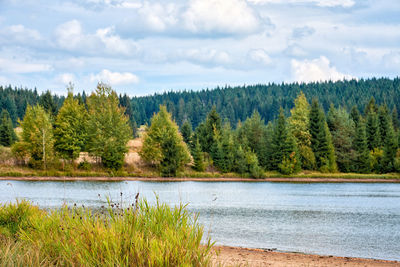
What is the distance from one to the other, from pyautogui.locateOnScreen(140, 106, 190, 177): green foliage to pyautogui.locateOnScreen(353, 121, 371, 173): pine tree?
32.0 metres

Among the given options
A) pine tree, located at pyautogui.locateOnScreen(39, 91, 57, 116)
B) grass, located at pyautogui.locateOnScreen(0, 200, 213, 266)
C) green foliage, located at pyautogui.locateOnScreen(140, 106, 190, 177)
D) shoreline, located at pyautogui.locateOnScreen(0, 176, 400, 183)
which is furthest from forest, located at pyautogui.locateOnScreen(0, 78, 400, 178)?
grass, located at pyautogui.locateOnScreen(0, 200, 213, 266)

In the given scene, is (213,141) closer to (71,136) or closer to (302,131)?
(302,131)

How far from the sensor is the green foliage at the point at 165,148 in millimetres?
70938

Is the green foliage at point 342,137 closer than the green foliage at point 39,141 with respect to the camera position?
No

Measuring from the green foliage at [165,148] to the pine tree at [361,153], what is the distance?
31993 millimetres

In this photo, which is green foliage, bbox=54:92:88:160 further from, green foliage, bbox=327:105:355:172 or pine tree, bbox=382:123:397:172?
pine tree, bbox=382:123:397:172

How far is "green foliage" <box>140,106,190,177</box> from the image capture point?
70938mm

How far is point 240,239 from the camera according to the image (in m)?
21.9

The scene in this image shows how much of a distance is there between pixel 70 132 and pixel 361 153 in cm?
5038

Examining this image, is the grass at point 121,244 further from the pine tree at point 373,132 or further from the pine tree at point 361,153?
the pine tree at point 373,132

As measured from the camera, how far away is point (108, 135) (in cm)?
7138

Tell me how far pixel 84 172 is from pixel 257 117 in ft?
122

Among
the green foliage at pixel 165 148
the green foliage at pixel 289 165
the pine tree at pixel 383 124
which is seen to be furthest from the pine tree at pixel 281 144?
the pine tree at pixel 383 124

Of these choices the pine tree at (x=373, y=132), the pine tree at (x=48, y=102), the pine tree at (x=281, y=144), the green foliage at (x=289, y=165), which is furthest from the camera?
the pine tree at (x=48, y=102)
